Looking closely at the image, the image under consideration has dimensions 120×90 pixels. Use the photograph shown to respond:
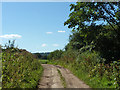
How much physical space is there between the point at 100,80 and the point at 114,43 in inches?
206

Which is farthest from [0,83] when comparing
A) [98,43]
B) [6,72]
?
[98,43]

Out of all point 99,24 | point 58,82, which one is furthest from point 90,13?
point 58,82

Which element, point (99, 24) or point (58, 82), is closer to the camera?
point (58, 82)

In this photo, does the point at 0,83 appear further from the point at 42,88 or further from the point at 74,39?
the point at 74,39

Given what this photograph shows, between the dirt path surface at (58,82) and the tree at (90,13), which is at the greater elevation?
the tree at (90,13)

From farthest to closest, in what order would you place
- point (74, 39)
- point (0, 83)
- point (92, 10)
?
point (74, 39) < point (92, 10) < point (0, 83)

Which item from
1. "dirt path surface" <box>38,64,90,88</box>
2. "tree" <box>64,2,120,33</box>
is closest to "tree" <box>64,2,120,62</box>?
"tree" <box>64,2,120,33</box>

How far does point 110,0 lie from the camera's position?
44.7 feet

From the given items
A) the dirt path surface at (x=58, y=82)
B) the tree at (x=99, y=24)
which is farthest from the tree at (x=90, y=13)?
the dirt path surface at (x=58, y=82)

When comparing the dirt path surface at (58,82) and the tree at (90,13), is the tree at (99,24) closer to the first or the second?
the tree at (90,13)

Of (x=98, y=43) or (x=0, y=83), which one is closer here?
(x=0, y=83)

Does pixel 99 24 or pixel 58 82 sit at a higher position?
pixel 99 24

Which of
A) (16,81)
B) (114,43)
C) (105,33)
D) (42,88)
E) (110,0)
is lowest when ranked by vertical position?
(42,88)

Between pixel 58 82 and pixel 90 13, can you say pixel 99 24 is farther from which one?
pixel 58 82
